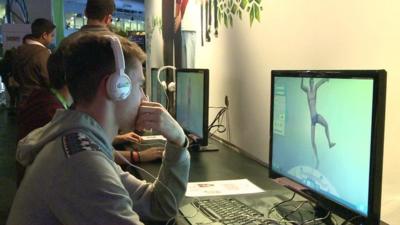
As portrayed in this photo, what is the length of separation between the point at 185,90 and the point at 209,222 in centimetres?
141

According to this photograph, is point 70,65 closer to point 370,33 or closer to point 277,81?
point 277,81

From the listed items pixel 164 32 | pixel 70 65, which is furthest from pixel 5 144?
pixel 70 65

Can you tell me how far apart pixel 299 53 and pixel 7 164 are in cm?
431

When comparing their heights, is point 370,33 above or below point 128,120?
above

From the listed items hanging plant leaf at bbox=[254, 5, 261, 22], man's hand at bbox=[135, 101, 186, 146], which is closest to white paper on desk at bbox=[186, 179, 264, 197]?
man's hand at bbox=[135, 101, 186, 146]

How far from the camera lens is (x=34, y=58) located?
12.6ft

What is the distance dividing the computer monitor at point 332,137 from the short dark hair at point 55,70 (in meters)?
0.76

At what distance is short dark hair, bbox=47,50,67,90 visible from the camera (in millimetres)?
1608

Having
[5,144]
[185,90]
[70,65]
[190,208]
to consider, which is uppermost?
[70,65]

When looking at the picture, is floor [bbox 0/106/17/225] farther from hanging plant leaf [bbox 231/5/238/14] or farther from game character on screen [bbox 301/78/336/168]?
game character on screen [bbox 301/78/336/168]

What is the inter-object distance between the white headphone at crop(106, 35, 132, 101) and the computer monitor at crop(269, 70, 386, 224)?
0.57 meters

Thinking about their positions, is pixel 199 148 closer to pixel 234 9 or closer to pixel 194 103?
pixel 194 103

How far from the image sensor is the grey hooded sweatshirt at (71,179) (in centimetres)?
92

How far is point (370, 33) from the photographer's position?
155 centimetres
